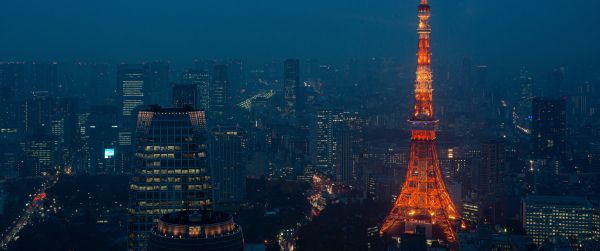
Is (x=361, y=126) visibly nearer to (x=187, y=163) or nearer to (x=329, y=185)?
(x=329, y=185)

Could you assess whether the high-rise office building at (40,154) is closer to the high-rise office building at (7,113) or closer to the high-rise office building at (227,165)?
the high-rise office building at (7,113)

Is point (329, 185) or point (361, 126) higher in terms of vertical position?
point (361, 126)

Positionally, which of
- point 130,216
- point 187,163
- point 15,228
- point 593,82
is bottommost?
point 15,228

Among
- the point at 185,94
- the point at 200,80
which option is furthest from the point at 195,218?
the point at 200,80

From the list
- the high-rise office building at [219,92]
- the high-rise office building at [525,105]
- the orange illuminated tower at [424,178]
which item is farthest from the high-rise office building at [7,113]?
the orange illuminated tower at [424,178]

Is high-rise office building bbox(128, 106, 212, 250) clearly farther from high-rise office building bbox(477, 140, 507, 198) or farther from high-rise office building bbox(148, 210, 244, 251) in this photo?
high-rise office building bbox(477, 140, 507, 198)

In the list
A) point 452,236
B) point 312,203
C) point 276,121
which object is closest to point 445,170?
point 312,203

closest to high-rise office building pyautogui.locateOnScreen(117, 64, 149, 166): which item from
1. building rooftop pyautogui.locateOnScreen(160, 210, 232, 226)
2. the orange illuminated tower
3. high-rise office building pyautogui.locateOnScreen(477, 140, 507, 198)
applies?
high-rise office building pyautogui.locateOnScreen(477, 140, 507, 198)

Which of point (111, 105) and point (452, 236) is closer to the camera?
point (452, 236)
